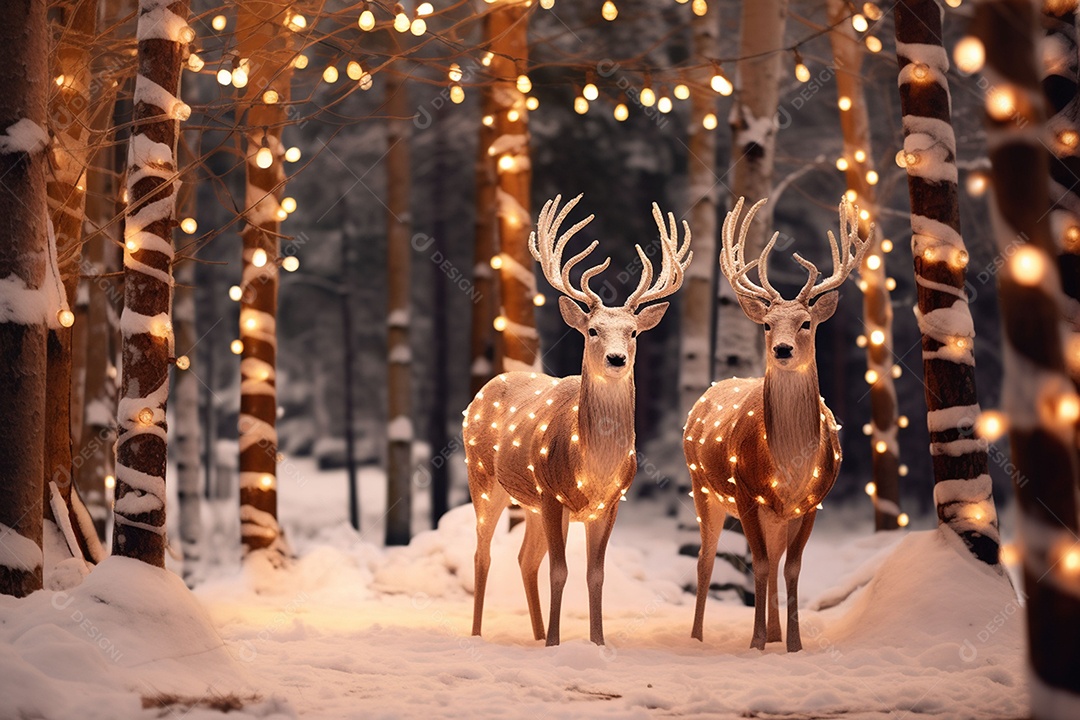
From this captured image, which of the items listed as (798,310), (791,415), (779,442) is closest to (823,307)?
(798,310)

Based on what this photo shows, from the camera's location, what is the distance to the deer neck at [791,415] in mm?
6883

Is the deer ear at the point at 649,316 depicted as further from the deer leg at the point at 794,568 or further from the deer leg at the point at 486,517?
the deer leg at the point at 486,517

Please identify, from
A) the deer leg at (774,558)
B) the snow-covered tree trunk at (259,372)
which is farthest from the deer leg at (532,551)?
the snow-covered tree trunk at (259,372)

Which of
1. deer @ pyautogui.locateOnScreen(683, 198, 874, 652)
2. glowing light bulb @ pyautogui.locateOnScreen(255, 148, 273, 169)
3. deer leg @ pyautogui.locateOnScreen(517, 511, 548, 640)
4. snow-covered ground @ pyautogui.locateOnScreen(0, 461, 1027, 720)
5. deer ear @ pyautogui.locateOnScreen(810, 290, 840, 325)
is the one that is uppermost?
glowing light bulb @ pyautogui.locateOnScreen(255, 148, 273, 169)

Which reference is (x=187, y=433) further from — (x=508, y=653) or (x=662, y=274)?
(x=662, y=274)

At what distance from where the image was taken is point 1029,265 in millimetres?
3242

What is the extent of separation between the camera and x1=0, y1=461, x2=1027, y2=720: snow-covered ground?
15.0 ft

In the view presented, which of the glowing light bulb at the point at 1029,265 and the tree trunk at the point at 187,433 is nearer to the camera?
the glowing light bulb at the point at 1029,265

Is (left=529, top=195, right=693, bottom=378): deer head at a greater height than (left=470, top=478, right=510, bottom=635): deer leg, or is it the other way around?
(left=529, top=195, right=693, bottom=378): deer head

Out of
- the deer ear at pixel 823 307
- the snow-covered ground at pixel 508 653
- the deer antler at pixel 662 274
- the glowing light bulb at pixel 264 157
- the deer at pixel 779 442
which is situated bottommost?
the snow-covered ground at pixel 508 653

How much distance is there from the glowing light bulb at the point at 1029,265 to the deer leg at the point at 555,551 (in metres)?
4.22

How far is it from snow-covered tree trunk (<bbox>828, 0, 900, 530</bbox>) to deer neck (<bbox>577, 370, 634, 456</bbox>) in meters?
5.55

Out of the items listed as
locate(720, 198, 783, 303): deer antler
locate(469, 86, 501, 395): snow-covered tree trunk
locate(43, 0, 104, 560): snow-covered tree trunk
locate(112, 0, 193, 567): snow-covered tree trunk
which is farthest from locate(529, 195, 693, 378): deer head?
locate(469, 86, 501, 395): snow-covered tree trunk

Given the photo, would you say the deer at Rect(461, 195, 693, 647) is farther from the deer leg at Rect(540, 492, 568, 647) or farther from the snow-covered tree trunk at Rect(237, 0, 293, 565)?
the snow-covered tree trunk at Rect(237, 0, 293, 565)
